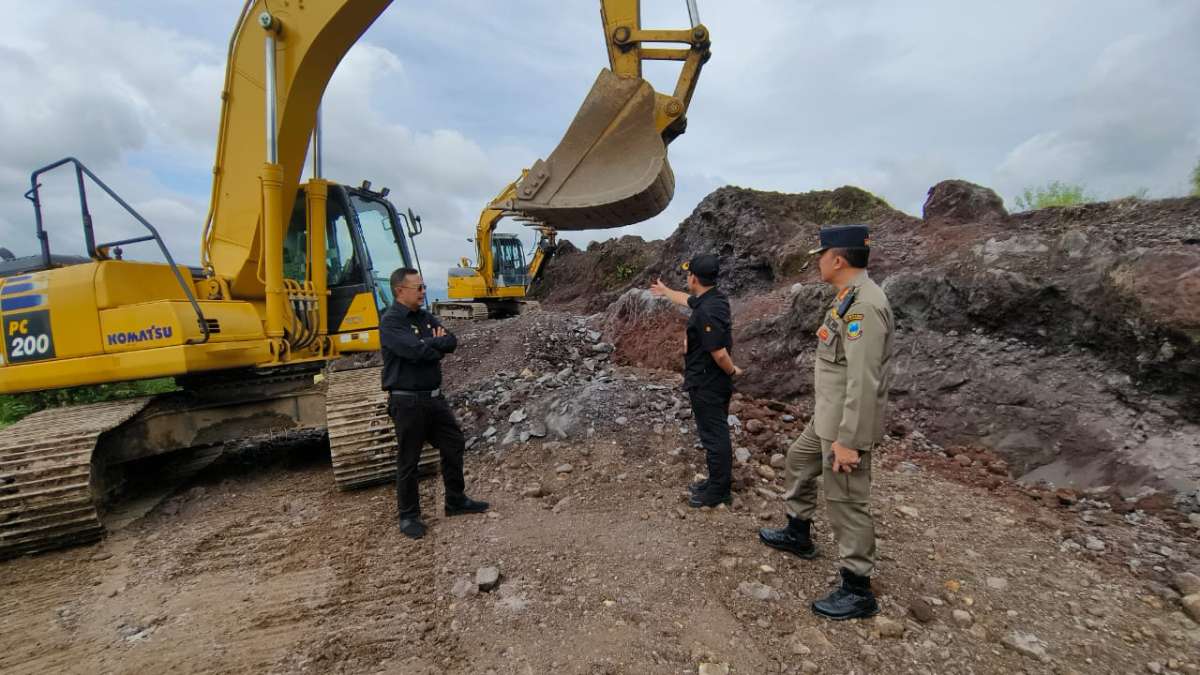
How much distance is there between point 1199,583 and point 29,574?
636 centimetres

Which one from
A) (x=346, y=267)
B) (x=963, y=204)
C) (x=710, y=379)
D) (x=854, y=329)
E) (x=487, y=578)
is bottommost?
(x=487, y=578)

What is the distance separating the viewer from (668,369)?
20.8 ft

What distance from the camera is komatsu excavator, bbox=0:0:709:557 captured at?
4129 millimetres

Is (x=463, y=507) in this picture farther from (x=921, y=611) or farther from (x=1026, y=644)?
(x=1026, y=644)

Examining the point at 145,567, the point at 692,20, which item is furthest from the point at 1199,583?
the point at 145,567

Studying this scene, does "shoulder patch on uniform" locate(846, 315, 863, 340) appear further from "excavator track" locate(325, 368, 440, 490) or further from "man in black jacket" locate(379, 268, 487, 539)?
"excavator track" locate(325, 368, 440, 490)

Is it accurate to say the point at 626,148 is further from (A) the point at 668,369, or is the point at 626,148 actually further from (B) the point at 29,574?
(B) the point at 29,574

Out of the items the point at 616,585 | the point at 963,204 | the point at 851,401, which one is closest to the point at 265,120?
the point at 616,585

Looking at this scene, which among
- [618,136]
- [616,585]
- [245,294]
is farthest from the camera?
[245,294]

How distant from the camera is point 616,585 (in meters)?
2.81

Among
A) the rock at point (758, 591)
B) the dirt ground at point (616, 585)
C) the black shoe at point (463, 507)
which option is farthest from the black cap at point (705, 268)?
the black shoe at point (463, 507)

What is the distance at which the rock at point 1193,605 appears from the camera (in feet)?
8.02

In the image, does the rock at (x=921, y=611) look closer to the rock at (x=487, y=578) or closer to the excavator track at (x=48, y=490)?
the rock at (x=487, y=578)

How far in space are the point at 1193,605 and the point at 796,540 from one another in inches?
63.7
